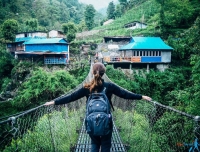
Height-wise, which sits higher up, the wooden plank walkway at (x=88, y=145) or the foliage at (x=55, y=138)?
the wooden plank walkway at (x=88, y=145)

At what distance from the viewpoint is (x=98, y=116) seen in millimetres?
1383

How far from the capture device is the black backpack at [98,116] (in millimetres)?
1386

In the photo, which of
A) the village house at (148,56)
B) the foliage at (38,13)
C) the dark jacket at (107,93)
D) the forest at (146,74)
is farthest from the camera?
the foliage at (38,13)

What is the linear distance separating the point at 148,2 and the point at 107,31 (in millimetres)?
9190

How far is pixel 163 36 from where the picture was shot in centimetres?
1644

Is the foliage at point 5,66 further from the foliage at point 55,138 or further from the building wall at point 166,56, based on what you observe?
the foliage at point 55,138

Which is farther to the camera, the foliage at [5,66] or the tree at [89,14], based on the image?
the tree at [89,14]

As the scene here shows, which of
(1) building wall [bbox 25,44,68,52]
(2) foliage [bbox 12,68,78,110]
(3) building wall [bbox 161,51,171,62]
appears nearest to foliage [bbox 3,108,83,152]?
(2) foliage [bbox 12,68,78,110]

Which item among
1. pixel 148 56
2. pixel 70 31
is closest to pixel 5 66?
pixel 70 31

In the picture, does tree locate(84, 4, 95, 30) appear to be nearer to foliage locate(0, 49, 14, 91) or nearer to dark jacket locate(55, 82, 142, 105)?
foliage locate(0, 49, 14, 91)

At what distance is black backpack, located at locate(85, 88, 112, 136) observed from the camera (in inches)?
54.6

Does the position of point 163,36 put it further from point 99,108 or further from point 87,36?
point 99,108

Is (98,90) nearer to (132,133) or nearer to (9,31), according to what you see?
(132,133)

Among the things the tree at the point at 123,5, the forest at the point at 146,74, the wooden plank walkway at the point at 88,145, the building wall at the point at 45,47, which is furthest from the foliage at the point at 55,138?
the tree at the point at 123,5
